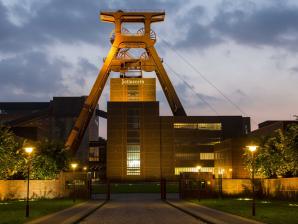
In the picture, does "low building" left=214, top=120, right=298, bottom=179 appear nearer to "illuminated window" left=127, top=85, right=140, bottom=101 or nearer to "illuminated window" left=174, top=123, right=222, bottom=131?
"illuminated window" left=174, top=123, right=222, bottom=131

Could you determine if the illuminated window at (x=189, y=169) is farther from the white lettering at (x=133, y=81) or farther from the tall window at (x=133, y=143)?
the white lettering at (x=133, y=81)

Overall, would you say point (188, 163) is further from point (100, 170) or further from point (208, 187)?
point (208, 187)

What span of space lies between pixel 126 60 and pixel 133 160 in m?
30.2

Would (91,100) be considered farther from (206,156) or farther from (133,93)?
(206,156)

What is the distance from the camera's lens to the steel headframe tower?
14225 cm

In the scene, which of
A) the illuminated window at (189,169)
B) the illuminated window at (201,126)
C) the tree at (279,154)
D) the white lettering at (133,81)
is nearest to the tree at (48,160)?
the tree at (279,154)

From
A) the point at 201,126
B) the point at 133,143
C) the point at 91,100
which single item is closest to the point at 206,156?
the point at 201,126

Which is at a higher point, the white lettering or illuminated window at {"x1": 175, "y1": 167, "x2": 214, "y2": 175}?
the white lettering

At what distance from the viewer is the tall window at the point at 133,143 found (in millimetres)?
143637

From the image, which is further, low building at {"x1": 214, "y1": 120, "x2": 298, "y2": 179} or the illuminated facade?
the illuminated facade

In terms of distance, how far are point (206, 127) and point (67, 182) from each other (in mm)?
99020

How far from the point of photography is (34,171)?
193ft

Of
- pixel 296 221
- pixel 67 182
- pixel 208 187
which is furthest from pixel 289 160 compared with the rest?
pixel 67 182

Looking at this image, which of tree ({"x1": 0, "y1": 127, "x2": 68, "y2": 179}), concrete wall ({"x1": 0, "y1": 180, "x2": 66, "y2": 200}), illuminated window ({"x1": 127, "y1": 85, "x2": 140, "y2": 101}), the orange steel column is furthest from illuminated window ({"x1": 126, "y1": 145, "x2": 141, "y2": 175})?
concrete wall ({"x1": 0, "y1": 180, "x2": 66, "y2": 200})
